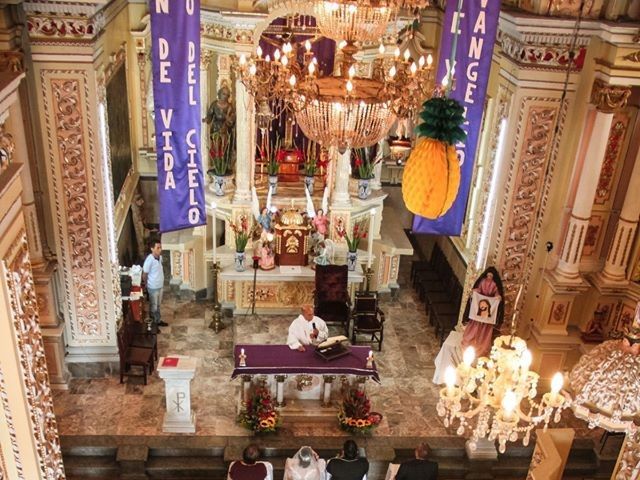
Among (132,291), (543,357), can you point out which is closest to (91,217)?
(132,291)

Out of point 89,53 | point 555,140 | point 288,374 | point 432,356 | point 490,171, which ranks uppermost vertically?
point 89,53

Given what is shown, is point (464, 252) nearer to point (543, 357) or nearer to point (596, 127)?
point (543, 357)

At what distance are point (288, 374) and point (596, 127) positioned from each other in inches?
199

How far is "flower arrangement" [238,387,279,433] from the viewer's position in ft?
30.6

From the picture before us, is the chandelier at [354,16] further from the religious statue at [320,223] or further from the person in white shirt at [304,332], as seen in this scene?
the religious statue at [320,223]

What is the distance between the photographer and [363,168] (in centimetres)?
1188

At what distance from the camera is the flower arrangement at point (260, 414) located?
9.32 m

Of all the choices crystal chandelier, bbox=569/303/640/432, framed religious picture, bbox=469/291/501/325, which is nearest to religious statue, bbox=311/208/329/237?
framed religious picture, bbox=469/291/501/325

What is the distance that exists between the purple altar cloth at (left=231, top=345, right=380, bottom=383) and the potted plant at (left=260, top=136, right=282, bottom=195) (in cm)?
307

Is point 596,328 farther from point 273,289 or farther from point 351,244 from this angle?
point 273,289

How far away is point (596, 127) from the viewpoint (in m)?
8.96

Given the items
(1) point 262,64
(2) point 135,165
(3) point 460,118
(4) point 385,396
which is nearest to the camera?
(3) point 460,118

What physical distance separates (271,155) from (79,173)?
3786 mm

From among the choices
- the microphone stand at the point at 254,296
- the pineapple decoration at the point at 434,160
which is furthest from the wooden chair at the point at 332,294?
the pineapple decoration at the point at 434,160
